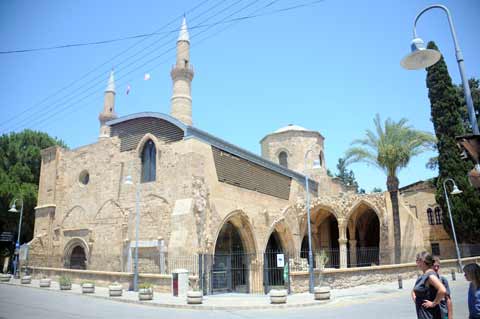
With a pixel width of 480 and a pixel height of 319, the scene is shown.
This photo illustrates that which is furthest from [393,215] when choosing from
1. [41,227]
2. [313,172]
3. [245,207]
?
[41,227]

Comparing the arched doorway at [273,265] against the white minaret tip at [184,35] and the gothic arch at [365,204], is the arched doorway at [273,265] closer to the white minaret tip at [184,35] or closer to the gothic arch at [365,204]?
the gothic arch at [365,204]

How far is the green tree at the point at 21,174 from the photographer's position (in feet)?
92.8

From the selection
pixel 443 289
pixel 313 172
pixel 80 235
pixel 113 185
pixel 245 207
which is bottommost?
pixel 443 289

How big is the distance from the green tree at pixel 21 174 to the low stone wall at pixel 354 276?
22.3 m

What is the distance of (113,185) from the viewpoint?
21375 millimetres

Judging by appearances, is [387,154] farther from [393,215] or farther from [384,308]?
[384,308]

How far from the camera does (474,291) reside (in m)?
3.87

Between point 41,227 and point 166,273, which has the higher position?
point 41,227

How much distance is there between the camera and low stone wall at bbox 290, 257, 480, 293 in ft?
52.3

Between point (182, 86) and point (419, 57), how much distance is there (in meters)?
19.9

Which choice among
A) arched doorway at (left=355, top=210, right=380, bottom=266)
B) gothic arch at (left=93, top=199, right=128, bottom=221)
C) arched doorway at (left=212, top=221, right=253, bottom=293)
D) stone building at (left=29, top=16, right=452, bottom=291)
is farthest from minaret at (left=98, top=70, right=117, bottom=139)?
arched doorway at (left=355, top=210, right=380, bottom=266)

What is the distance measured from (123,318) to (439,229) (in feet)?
88.4

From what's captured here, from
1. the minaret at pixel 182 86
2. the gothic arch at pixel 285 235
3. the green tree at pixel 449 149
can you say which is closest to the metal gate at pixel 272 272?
the gothic arch at pixel 285 235

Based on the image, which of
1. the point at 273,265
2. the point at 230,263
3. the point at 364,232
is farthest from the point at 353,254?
the point at 230,263
